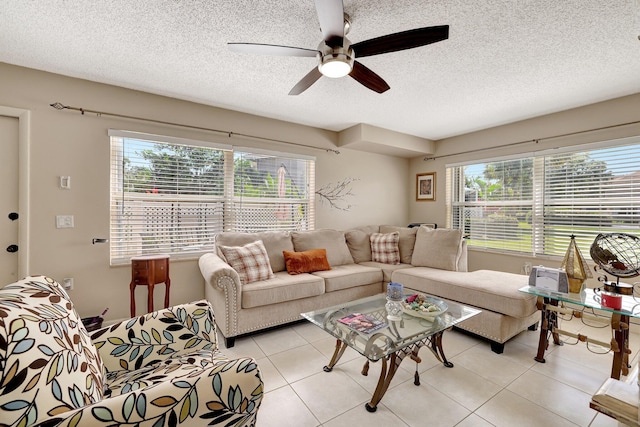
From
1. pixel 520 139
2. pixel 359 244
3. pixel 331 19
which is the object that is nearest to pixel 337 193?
pixel 359 244

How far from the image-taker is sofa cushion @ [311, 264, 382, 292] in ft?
9.57

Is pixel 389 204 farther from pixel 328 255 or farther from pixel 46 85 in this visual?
pixel 46 85

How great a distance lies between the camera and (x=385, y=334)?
168 cm

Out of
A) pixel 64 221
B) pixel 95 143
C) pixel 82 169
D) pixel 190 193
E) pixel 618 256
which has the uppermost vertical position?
pixel 95 143

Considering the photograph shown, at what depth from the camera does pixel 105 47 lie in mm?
2033

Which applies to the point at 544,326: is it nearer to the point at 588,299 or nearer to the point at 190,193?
the point at 588,299

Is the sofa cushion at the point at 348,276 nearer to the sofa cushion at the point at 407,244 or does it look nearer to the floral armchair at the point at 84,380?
the sofa cushion at the point at 407,244

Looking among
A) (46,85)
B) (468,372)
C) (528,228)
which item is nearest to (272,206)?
(46,85)

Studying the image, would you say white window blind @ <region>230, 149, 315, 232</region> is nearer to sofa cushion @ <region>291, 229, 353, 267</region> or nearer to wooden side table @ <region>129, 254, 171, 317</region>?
sofa cushion @ <region>291, 229, 353, 267</region>

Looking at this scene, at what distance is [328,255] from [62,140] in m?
2.90

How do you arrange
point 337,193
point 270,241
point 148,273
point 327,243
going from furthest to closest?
point 337,193 → point 327,243 → point 270,241 → point 148,273

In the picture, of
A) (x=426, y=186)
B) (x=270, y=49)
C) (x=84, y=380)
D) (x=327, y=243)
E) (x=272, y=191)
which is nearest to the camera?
(x=84, y=380)

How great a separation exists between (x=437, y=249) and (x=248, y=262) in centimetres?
224

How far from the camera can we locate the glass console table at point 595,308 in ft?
5.88
